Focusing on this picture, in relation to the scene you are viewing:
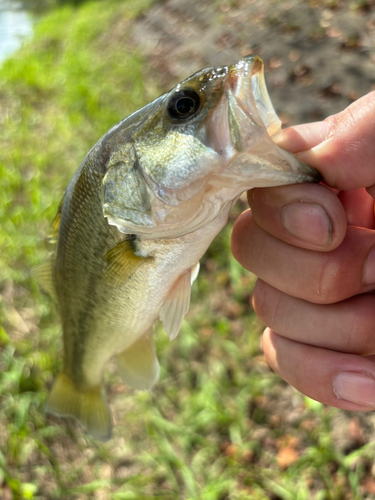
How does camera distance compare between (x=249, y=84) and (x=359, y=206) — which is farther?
(x=359, y=206)

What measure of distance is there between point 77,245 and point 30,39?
13043mm

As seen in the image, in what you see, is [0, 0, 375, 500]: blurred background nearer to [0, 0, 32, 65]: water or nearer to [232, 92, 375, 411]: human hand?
[232, 92, 375, 411]: human hand

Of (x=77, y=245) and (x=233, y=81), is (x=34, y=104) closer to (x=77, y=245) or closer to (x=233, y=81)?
(x=77, y=245)

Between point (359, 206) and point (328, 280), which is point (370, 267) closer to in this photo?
point (328, 280)

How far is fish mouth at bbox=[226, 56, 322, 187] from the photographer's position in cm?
110

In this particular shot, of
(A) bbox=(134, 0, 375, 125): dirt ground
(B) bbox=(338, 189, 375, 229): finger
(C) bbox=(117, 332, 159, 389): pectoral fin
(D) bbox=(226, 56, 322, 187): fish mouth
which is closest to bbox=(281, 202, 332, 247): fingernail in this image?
(D) bbox=(226, 56, 322, 187): fish mouth

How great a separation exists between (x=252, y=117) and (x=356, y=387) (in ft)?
3.80

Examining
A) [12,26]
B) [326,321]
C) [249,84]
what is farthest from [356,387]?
[12,26]

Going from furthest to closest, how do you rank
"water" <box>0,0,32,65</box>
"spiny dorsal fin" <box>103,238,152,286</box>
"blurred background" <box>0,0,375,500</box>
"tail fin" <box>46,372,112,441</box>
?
"water" <box>0,0,32,65</box>
"blurred background" <box>0,0,375,500</box>
"tail fin" <box>46,372,112,441</box>
"spiny dorsal fin" <box>103,238,152,286</box>

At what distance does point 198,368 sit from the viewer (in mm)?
3424

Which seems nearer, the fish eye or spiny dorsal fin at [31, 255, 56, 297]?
the fish eye

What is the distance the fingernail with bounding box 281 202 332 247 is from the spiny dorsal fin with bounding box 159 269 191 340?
451 mm

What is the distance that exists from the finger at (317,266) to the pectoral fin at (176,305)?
13.4 inches

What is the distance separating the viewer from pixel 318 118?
4527mm
